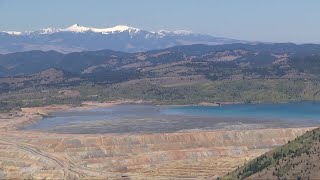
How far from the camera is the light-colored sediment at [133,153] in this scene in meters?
139

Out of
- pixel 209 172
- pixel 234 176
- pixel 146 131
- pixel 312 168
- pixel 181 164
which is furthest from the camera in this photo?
pixel 146 131

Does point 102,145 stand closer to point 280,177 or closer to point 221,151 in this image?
point 221,151

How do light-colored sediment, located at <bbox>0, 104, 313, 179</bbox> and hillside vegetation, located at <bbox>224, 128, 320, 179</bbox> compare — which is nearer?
hillside vegetation, located at <bbox>224, 128, 320, 179</bbox>

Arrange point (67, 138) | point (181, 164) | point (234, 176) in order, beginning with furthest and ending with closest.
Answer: point (67, 138) → point (181, 164) → point (234, 176)

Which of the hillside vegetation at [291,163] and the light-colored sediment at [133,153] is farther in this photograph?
the light-colored sediment at [133,153]

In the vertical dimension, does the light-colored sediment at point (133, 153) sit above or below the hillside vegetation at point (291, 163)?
below

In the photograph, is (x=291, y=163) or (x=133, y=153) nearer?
(x=291, y=163)

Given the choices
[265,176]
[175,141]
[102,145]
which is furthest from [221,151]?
[265,176]

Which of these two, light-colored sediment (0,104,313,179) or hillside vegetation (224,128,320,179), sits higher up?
hillside vegetation (224,128,320,179)

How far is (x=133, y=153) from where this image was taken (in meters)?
160

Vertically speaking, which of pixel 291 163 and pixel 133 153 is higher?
pixel 291 163

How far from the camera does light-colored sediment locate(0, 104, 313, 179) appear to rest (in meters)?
139

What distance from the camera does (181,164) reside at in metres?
147

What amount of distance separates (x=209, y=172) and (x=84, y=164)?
98.0 feet
